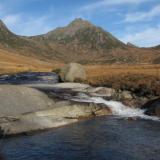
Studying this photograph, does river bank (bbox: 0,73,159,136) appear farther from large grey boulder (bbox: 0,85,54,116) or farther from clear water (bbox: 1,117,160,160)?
clear water (bbox: 1,117,160,160)

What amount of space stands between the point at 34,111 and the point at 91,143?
8.88m

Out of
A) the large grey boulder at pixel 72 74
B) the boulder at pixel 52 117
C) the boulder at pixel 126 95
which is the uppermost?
the large grey boulder at pixel 72 74

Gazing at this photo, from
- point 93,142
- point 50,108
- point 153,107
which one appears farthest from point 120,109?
point 93,142

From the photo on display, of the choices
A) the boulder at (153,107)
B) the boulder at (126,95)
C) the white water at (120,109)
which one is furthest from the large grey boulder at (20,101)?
the boulder at (126,95)

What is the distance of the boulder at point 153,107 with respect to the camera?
43.5m

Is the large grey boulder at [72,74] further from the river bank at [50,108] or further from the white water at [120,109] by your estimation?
the white water at [120,109]

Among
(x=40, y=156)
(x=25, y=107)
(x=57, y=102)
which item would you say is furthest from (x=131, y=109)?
(x=40, y=156)

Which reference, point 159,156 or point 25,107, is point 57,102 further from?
point 159,156

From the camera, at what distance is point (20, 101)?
4072cm

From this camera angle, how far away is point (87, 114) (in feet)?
142

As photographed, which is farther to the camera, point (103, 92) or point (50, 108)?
point (103, 92)

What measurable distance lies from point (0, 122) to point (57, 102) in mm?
9258

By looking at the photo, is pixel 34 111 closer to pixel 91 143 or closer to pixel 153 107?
pixel 91 143

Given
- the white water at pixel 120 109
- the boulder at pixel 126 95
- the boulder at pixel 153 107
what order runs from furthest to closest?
1. the boulder at pixel 126 95
2. the white water at pixel 120 109
3. the boulder at pixel 153 107
